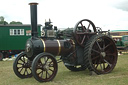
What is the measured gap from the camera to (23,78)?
24.3 feet

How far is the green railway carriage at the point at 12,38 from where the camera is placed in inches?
656

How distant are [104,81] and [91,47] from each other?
4.99ft

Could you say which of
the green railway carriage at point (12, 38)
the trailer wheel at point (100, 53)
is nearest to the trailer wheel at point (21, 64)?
the trailer wheel at point (100, 53)

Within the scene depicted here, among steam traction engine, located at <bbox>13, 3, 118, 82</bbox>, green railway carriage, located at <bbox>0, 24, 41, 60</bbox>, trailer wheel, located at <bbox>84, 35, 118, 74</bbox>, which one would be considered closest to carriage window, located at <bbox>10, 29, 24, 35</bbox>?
green railway carriage, located at <bbox>0, 24, 41, 60</bbox>

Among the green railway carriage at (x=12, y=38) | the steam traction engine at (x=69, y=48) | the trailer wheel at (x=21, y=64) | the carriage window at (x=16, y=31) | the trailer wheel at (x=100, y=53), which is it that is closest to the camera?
the steam traction engine at (x=69, y=48)

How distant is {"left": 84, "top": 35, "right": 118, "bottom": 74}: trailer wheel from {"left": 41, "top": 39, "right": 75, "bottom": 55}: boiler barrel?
628 millimetres

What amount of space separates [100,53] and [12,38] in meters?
11.0

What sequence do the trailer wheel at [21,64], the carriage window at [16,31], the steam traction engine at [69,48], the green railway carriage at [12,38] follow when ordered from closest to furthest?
the steam traction engine at [69,48] < the trailer wheel at [21,64] < the green railway carriage at [12,38] < the carriage window at [16,31]

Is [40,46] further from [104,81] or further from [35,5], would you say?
[104,81]

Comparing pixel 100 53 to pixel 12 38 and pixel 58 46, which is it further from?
pixel 12 38

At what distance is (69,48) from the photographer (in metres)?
7.50

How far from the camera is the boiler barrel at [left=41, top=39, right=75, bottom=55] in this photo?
273 inches

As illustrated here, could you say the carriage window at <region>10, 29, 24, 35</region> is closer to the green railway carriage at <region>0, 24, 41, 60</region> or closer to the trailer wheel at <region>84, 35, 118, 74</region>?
the green railway carriage at <region>0, 24, 41, 60</region>

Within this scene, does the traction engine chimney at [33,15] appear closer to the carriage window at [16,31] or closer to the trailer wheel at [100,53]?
the trailer wheel at [100,53]
